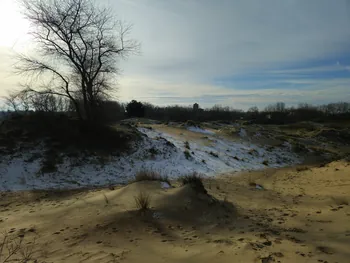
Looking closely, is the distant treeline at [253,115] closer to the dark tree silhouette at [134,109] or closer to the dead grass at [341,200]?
the dark tree silhouette at [134,109]

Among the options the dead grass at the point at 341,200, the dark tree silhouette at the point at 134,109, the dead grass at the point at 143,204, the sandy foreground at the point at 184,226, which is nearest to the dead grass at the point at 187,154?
the sandy foreground at the point at 184,226

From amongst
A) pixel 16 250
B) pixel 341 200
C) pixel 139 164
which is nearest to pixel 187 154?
pixel 139 164

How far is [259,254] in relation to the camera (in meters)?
4.71

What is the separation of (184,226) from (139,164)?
9.81 metres

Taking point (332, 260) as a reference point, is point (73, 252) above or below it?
below

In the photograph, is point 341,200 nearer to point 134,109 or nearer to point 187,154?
point 187,154

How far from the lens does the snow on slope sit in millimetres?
13211

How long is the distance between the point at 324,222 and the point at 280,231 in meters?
1.14

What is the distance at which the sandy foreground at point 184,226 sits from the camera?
5020 mm

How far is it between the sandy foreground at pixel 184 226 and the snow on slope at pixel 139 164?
2.56m

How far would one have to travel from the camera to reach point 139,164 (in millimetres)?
16250

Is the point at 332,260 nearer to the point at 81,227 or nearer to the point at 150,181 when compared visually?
the point at 81,227

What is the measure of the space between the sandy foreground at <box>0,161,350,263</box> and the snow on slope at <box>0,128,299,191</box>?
2564 mm

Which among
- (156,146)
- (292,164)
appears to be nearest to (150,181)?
(156,146)
